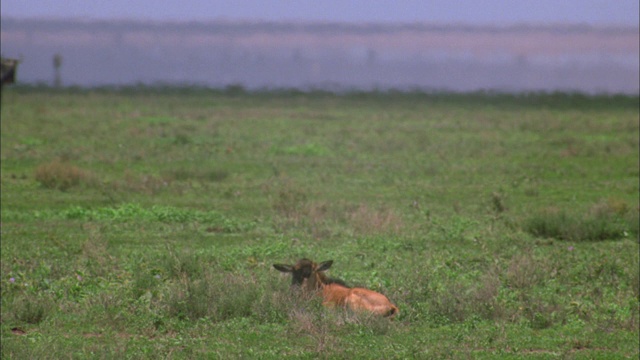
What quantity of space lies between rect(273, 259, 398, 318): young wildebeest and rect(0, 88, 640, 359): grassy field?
0.19 m

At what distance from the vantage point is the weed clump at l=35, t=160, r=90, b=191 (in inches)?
657

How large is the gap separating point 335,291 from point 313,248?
2915 millimetres

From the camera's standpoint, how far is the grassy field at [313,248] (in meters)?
7.66

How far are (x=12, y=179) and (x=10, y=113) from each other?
69.2 ft

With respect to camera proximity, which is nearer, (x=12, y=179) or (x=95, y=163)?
(x=12, y=179)

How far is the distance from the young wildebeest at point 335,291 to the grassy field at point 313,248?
0.63 feet

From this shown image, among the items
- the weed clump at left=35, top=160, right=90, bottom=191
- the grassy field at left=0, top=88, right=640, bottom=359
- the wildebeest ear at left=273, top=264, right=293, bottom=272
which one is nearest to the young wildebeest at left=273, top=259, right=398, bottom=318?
the wildebeest ear at left=273, top=264, right=293, bottom=272

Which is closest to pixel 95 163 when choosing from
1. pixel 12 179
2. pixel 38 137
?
pixel 12 179

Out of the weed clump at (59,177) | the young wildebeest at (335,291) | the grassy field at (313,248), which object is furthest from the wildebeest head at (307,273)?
the weed clump at (59,177)

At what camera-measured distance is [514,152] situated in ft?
82.5

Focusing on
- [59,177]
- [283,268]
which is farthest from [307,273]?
[59,177]

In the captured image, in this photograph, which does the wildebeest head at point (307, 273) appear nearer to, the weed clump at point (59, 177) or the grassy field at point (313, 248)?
the grassy field at point (313, 248)

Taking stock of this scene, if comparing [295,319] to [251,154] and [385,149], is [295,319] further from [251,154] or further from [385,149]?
[385,149]

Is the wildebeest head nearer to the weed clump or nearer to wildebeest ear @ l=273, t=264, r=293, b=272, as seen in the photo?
wildebeest ear @ l=273, t=264, r=293, b=272
